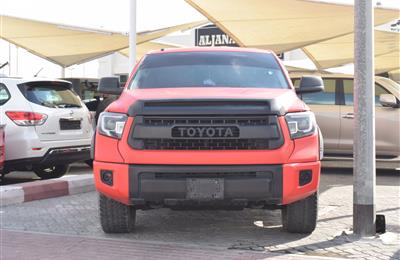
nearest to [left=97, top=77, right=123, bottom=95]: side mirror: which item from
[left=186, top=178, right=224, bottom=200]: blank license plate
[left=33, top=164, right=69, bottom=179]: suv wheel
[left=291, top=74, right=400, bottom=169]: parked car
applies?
[left=186, top=178, right=224, bottom=200]: blank license plate

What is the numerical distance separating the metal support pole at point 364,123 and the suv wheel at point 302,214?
0.48 metres

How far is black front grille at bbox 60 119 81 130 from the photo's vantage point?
870cm

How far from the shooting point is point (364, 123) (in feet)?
18.0

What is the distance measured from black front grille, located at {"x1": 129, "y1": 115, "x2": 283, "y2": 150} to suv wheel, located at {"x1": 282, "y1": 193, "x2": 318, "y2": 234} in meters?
0.80

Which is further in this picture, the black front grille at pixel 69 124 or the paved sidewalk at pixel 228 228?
the black front grille at pixel 69 124

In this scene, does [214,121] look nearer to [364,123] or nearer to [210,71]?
[210,71]

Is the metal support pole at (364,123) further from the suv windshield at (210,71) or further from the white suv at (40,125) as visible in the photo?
the white suv at (40,125)

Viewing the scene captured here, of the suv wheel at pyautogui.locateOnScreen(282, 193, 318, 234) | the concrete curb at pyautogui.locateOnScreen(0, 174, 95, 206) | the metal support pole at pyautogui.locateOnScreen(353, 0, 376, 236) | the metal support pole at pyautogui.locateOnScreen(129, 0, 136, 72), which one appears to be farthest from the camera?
the metal support pole at pyautogui.locateOnScreen(129, 0, 136, 72)

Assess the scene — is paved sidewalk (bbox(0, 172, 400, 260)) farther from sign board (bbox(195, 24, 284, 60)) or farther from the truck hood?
sign board (bbox(195, 24, 284, 60))

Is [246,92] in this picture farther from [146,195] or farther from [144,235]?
[144,235]

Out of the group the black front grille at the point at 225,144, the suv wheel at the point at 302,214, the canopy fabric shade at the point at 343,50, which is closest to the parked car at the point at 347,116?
the suv wheel at the point at 302,214

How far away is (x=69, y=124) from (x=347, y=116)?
4.85 meters

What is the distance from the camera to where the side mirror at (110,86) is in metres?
6.29

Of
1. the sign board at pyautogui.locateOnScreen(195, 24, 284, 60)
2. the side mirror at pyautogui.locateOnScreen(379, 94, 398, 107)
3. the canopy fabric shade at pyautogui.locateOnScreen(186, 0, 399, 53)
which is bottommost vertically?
the side mirror at pyautogui.locateOnScreen(379, 94, 398, 107)
